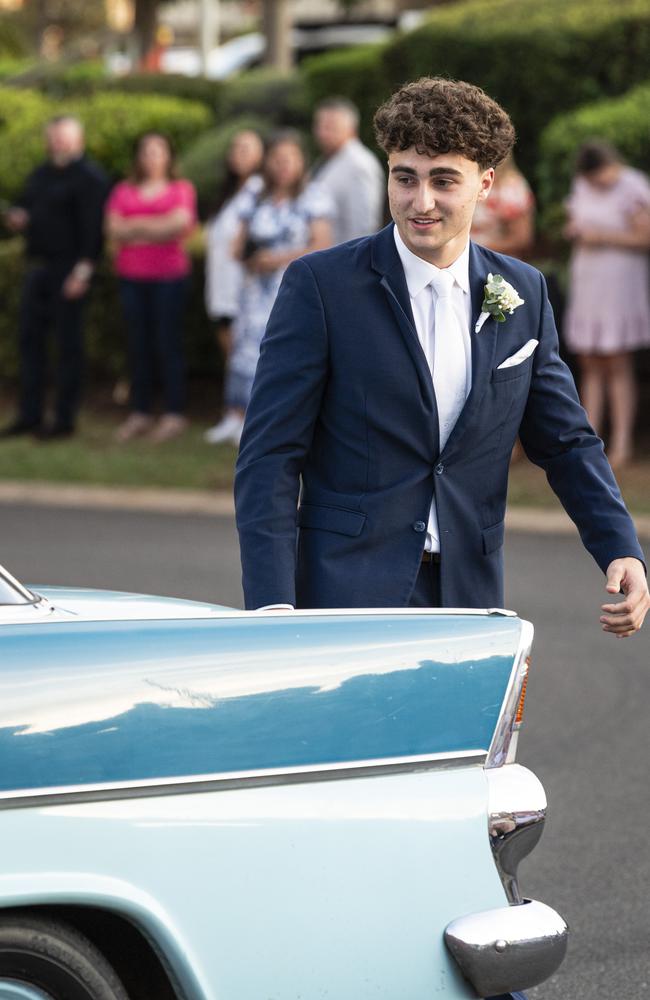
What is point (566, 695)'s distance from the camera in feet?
21.7

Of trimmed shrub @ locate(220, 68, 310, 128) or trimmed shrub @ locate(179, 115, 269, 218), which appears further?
trimmed shrub @ locate(220, 68, 310, 128)

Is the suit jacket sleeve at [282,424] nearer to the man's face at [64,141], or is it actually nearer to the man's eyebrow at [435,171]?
the man's eyebrow at [435,171]

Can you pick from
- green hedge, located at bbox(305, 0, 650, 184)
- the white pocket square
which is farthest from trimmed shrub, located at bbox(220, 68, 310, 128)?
the white pocket square

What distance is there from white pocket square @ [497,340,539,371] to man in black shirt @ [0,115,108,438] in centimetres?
933

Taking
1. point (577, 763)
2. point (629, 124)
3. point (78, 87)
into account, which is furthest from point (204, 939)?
point (78, 87)

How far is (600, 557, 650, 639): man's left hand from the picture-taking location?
11.0 feet

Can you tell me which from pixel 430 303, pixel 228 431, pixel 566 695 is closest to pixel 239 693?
pixel 430 303

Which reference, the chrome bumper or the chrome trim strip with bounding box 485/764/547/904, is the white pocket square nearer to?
the chrome trim strip with bounding box 485/764/547/904

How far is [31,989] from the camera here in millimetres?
2650

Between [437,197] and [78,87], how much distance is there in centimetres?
1827

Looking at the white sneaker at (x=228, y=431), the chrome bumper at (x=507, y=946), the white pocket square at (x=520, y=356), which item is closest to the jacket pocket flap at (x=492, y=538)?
the white pocket square at (x=520, y=356)

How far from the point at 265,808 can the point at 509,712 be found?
476mm

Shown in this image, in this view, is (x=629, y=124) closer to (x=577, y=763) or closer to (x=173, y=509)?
(x=173, y=509)

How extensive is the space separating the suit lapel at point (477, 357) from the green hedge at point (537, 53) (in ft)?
32.5
